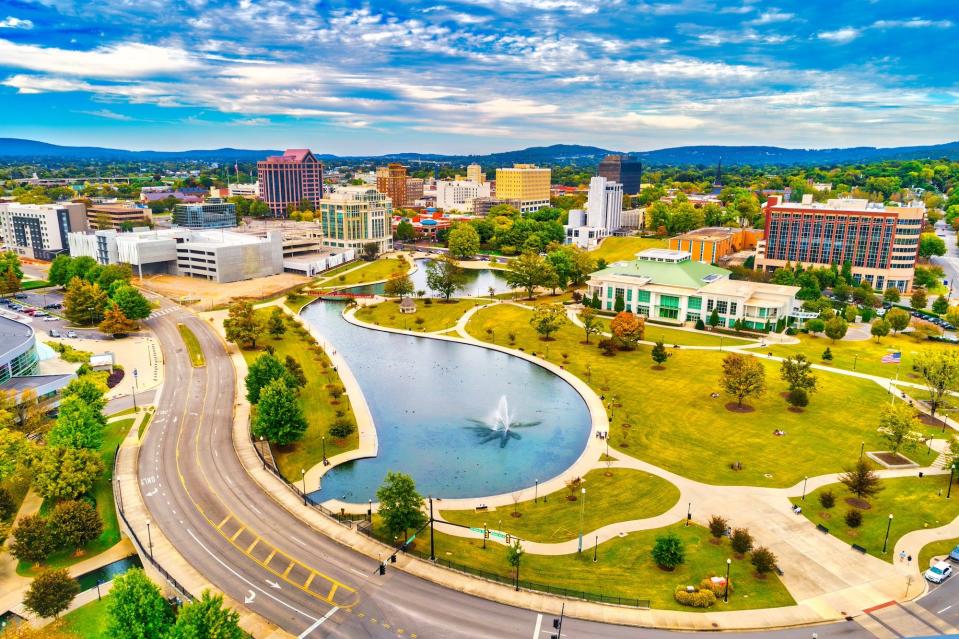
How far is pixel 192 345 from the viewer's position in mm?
102375

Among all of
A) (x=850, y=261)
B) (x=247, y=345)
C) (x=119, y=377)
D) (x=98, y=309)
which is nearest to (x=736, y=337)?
(x=850, y=261)

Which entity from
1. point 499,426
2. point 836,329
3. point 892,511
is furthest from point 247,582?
point 836,329

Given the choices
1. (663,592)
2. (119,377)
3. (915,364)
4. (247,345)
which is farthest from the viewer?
(247,345)

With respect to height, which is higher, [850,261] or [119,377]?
[850,261]

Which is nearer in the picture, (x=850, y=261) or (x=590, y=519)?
(x=590, y=519)

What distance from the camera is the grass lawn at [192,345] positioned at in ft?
309

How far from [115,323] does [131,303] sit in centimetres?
558

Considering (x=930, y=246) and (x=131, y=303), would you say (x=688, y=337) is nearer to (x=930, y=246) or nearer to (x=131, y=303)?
(x=930, y=246)

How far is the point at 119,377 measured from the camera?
8738cm

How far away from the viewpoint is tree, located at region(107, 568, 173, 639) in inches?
1369

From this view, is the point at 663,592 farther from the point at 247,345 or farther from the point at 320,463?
the point at 247,345

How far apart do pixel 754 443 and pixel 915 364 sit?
3077cm

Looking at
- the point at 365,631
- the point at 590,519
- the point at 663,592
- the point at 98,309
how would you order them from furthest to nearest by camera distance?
1. the point at 98,309
2. the point at 590,519
3. the point at 663,592
4. the point at 365,631

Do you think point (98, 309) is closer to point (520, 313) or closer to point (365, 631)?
point (520, 313)
